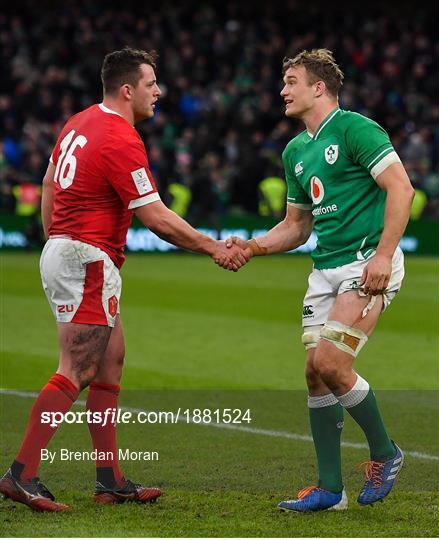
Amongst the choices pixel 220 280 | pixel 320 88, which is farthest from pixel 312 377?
pixel 220 280

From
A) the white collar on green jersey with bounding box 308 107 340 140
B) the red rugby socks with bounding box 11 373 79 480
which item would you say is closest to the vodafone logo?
the white collar on green jersey with bounding box 308 107 340 140

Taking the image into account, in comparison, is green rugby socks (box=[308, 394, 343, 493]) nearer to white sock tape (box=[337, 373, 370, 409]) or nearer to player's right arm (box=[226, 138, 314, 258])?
white sock tape (box=[337, 373, 370, 409])

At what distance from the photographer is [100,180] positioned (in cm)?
609

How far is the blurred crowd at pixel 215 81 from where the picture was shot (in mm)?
24844

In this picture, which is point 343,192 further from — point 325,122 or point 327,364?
point 327,364

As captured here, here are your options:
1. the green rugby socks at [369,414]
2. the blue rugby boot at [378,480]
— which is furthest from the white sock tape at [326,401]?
the blue rugby boot at [378,480]

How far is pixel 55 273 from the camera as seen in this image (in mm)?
6094

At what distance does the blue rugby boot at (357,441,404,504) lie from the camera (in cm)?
606

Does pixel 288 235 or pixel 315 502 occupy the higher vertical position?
pixel 288 235

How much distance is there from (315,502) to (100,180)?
2002mm

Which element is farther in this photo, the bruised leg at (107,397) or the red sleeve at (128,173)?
the bruised leg at (107,397)

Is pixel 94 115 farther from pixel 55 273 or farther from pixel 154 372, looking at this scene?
pixel 154 372

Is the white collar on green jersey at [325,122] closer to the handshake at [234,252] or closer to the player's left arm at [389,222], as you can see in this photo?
the player's left arm at [389,222]

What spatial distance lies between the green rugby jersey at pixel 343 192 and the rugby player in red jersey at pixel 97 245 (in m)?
0.68
